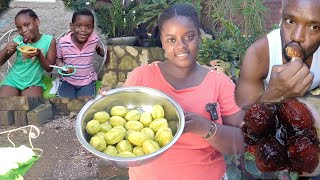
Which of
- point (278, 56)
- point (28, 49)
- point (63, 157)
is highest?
point (278, 56)

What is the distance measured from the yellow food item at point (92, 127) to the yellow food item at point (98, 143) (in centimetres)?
5

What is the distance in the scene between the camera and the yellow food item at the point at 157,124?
5.27 feet

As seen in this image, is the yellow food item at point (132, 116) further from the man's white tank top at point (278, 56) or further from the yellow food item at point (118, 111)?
the man's white tank top at point (278, 56)

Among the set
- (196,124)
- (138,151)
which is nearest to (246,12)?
(196,124)

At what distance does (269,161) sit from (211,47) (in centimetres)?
335

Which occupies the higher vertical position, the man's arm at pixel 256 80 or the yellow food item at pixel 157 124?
the man's arm at pixel 256 80

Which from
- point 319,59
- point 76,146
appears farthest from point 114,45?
point 319,59

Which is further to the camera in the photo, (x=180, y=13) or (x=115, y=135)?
(x=180, y=13)

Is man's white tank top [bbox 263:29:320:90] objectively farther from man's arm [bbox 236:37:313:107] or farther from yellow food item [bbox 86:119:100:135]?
yellow food item [bbox 86:119:100:135]

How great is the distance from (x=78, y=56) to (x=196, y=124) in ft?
9.97

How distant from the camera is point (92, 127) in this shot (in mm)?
1560

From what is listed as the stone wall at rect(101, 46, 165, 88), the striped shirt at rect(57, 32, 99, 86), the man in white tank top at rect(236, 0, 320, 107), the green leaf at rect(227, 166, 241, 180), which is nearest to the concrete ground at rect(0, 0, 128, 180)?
the striped shirt at rect(57, 32, 99, 86)

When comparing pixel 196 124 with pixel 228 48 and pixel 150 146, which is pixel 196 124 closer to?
pixel 150 146

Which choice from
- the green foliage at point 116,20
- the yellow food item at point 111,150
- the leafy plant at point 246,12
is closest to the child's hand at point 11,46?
the green foliage at point 116,20
